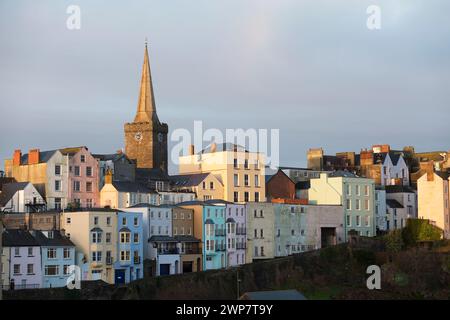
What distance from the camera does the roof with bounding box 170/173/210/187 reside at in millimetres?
102812

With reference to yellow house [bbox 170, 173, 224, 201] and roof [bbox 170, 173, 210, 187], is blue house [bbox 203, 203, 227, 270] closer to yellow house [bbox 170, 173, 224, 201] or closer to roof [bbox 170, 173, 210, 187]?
yellow house [bbox 170, 173, 224, 201]

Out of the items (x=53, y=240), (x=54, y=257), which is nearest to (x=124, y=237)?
(x=53, y=240)

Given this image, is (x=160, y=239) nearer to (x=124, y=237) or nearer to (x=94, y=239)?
(x=124, y=237)

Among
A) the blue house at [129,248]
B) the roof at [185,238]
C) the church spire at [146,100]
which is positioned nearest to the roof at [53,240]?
the blue house at [129,248]

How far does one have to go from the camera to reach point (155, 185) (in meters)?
102

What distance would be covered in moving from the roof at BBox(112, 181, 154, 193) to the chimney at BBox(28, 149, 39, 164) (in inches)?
287

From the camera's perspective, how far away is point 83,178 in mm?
96688

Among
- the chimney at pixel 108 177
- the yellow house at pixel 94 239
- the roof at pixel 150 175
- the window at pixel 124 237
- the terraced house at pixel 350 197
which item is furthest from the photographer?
the terraced house at pixel 350 197

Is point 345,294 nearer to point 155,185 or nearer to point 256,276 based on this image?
point 256,276

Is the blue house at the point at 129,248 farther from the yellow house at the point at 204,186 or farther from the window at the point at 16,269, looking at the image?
the yellow house at the point at 204,186

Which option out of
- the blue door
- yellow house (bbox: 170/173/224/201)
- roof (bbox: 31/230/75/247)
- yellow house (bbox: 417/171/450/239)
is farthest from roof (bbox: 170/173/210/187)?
yellow house (bbox: 417/171/450/239)

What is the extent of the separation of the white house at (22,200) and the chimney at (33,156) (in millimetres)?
3761

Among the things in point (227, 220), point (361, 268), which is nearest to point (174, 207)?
point (227, 220)

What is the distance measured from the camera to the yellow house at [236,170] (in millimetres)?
103188
